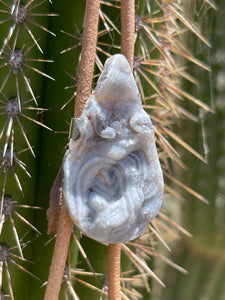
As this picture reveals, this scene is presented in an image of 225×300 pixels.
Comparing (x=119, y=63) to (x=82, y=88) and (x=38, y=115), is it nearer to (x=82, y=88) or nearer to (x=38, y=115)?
(x=82, y=88)

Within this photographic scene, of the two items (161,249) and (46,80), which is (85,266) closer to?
(46,80)

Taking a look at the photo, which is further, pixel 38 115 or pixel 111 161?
pixel 38 115

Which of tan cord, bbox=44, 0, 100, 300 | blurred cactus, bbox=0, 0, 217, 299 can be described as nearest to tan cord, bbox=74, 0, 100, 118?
tan cord, bbox=44, 0, 100, 300

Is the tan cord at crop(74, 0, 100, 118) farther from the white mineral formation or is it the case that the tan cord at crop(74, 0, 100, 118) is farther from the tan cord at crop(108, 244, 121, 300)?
the tan cord at crop(108, 244, 121, 300)

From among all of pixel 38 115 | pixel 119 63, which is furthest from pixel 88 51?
pixel 38 115

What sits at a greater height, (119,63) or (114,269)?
(119,63)

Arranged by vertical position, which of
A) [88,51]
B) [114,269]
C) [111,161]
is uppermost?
[88,51]
